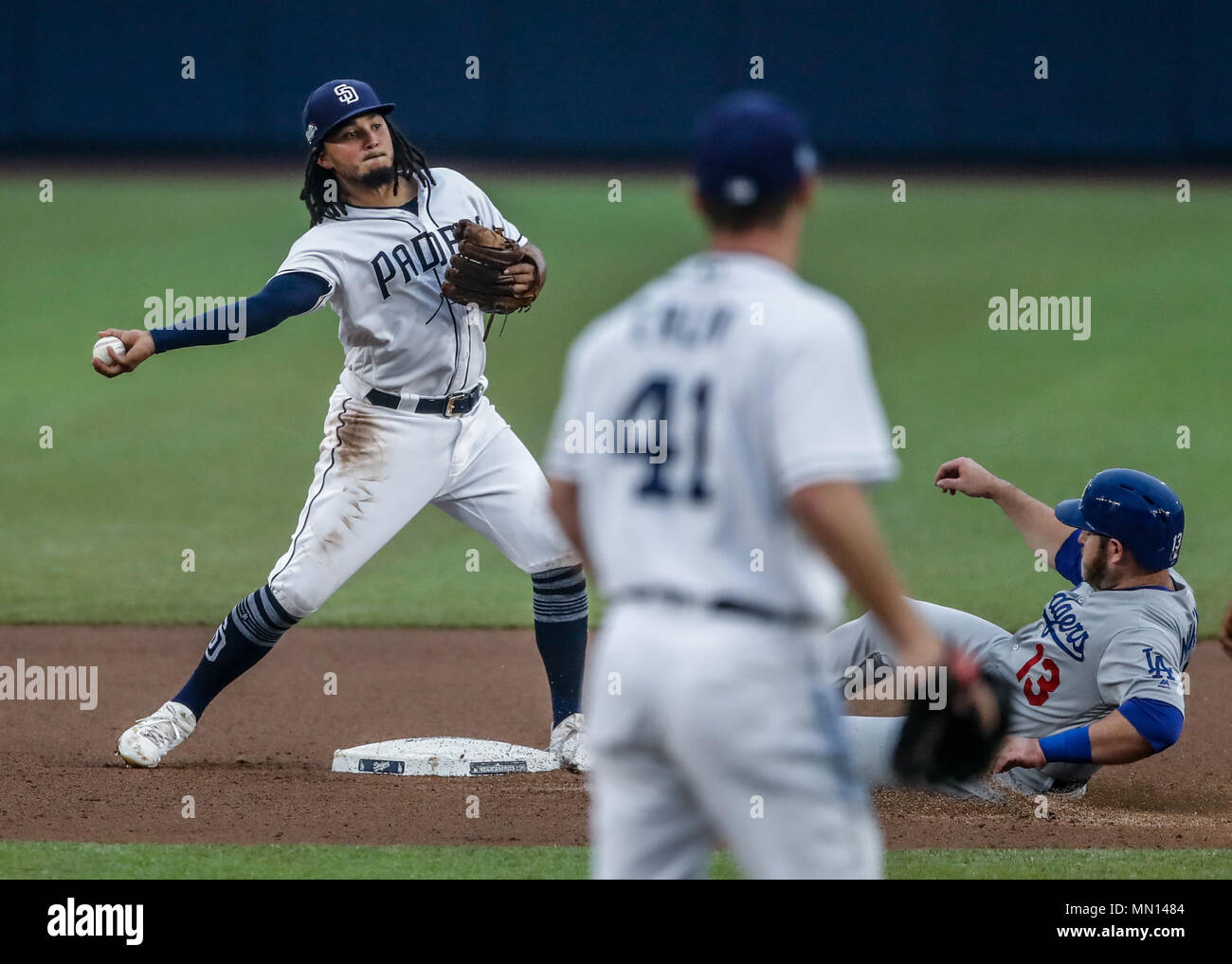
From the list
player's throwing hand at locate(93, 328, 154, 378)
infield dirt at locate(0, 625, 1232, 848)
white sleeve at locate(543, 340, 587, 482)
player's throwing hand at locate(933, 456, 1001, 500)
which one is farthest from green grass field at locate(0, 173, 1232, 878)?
white sleeve at locate(543, 340, 587, 482)

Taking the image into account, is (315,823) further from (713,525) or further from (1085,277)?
(1085,277)

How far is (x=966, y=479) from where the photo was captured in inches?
217

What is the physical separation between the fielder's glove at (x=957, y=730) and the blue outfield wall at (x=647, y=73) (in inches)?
773

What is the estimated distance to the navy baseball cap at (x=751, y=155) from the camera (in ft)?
9.06

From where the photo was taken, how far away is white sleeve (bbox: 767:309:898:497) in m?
2.59

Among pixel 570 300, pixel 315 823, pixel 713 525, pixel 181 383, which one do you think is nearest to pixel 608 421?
pixel 713 525

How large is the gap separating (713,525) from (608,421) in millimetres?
284

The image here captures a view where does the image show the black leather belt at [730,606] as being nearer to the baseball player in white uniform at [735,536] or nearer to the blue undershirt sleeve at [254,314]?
the baseball player in white uniform at [735,536]

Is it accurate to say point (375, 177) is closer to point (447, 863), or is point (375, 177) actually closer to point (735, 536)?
point (447, 863)

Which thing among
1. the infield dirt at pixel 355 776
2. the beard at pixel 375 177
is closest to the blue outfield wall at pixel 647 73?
the infield dirt at pixel 355 776

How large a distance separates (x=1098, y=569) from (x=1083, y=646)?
0.26 m

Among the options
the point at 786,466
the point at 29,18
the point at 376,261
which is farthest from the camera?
the point at 29,18

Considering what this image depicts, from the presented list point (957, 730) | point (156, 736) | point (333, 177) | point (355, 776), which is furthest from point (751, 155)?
point (156, 736)
